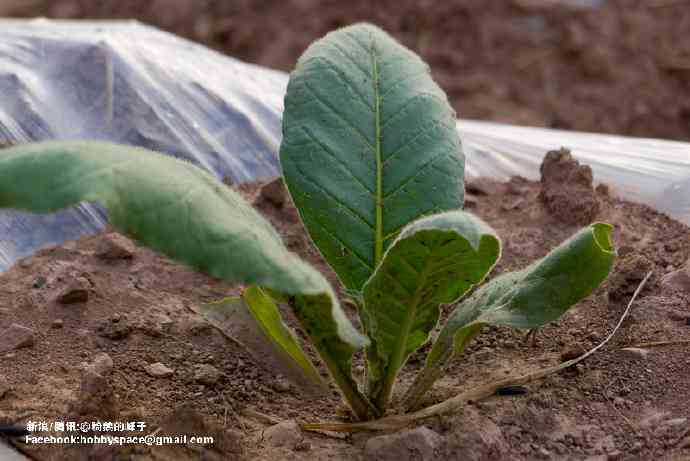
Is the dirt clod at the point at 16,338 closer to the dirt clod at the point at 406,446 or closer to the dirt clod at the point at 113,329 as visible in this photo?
the dirt clod at the point at 113,329

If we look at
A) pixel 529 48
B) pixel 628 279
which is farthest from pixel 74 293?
pixel 529 48

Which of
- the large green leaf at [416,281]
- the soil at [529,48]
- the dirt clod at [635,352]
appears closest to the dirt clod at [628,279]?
the dirt clod at [635,352]

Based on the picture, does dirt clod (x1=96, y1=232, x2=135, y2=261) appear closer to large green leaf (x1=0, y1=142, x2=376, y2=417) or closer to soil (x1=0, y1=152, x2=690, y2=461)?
soil (x1=0, y1=152, x2=690, y2=461)

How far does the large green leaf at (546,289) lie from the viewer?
4.43ft

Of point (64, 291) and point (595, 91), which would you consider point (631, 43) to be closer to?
point (595, 91)

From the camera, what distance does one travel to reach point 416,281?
1318mm

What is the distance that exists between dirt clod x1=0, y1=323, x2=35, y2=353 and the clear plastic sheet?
0.47 meters

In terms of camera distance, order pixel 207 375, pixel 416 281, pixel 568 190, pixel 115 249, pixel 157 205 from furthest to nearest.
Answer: pixel 568 190 < pixel 115 249 < pixel 207 375 < pixel 416 281 < pixel 157 205

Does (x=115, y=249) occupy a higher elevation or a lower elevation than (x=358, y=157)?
lower

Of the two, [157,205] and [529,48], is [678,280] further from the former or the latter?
[529,48]

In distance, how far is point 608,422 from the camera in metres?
1.42

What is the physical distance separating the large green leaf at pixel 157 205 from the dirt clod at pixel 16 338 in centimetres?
46

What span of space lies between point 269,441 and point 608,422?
1.57ft

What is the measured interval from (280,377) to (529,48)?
117 inches
